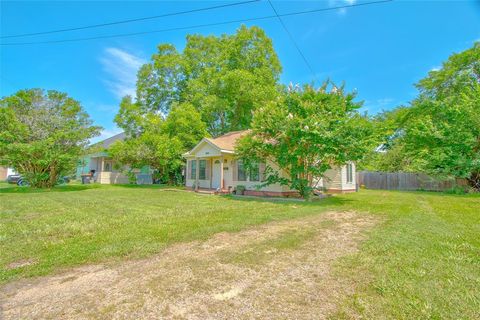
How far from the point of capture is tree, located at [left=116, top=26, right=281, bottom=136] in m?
21.6

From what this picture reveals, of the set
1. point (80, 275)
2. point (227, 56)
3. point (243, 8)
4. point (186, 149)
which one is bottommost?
point (80, 275)

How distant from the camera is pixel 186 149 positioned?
64.3 ft

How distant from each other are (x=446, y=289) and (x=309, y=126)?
7.48 m

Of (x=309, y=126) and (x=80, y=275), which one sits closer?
(x=80, y=275)

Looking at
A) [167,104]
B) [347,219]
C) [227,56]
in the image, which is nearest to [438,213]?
[347,219]

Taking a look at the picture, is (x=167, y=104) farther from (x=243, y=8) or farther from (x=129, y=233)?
(x=129, y=233)

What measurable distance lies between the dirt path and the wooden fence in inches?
653

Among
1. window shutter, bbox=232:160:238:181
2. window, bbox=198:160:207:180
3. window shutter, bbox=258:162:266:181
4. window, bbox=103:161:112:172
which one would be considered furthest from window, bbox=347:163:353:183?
window, bbox=103:161:112:172

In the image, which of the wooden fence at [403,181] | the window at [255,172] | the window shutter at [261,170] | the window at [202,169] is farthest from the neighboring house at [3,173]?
the wooden fence at [403,181]

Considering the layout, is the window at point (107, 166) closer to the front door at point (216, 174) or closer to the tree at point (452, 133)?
the front door at point (216, 174)

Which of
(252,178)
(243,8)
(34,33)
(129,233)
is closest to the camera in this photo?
(129,233)

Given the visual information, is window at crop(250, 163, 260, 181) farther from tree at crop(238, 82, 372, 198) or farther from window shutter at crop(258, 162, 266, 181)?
tree at crop(238, 82, 372, 198)

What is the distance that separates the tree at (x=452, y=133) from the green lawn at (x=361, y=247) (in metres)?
8.63

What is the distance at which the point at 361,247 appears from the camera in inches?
169
